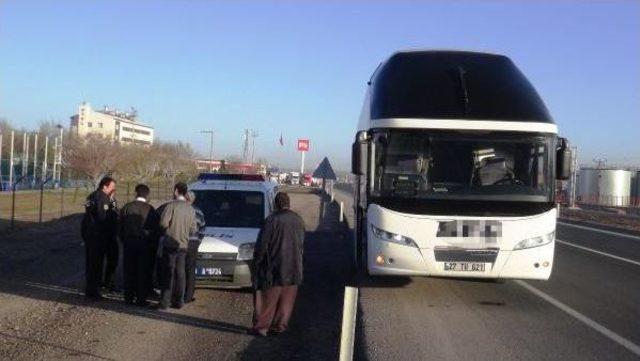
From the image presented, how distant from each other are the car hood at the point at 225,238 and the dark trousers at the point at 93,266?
1.38 metres

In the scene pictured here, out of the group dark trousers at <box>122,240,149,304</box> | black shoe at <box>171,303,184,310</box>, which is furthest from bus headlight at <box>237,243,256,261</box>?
dark trousers at <box>122,240,149,304</box>

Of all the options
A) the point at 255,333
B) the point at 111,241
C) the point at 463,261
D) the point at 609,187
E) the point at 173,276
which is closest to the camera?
the point at 255,333

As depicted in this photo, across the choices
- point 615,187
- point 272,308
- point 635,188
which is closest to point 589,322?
point 272,308

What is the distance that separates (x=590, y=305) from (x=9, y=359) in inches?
307

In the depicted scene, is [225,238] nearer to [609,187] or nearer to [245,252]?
[245,252]

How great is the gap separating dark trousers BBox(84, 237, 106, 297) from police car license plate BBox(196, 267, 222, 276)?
1342 mm

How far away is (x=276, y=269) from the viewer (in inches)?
309

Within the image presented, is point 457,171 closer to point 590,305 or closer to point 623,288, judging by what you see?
point 590,305

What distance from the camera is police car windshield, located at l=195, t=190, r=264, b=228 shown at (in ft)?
37.0

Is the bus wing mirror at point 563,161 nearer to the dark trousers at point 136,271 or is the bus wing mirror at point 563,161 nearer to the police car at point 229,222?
the police car at point 229,222

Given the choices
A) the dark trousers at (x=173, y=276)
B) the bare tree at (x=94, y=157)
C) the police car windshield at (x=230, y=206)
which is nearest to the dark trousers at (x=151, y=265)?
the dark trousers at (x=173, y=276)

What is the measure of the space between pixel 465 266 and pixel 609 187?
58.5 meters

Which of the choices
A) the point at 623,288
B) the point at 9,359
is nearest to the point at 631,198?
the point at 623,288

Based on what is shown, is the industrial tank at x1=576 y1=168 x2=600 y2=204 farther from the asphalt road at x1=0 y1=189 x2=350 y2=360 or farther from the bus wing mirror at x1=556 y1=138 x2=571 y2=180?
the bus wing mirror at x1=556 y1=138 x2=571 y2=180
